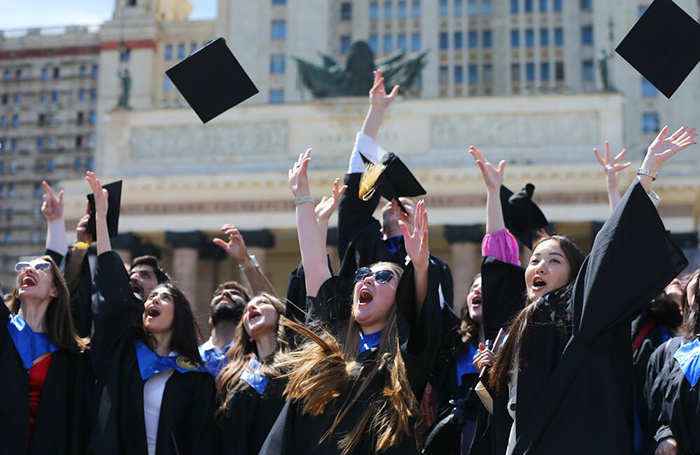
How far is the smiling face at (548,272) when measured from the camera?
16.6 feet

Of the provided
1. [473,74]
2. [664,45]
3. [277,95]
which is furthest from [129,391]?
[473,74]

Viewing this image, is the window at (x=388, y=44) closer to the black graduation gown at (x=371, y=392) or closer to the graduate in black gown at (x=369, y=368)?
the graduate in black gown at (x=369, y=368)

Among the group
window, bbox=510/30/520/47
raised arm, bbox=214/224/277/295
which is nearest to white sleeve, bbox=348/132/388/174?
raised arm, bbox=214/224/277/295

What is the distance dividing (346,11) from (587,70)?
14.6m

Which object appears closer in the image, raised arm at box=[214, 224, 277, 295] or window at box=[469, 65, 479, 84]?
raised arm at box=[214, 224, 277, 295]

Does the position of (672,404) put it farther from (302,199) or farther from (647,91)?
(647,91)

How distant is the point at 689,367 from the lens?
5.08m

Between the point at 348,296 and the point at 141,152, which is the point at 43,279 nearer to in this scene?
the point at 348,296

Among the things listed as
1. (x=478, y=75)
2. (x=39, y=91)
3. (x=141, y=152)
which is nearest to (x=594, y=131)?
(x=141, y=152)

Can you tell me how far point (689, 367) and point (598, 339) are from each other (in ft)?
2.63

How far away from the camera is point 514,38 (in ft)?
187

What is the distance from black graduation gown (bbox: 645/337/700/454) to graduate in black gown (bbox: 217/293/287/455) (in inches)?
92.2

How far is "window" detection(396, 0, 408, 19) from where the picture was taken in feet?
186

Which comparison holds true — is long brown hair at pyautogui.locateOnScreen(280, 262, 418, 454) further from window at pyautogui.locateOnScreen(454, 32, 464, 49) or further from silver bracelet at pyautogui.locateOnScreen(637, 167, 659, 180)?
window at pyautogui.locateOnScreen(454, 32, 464, 49)
